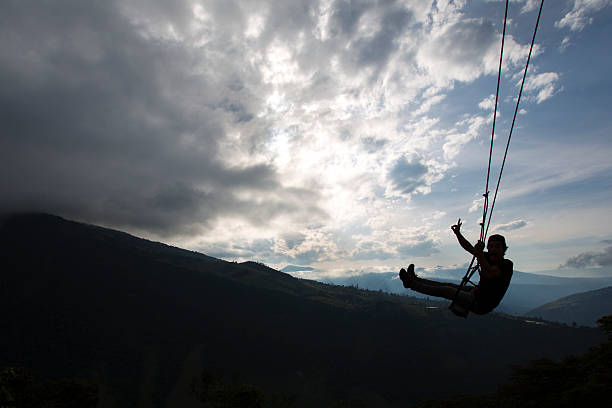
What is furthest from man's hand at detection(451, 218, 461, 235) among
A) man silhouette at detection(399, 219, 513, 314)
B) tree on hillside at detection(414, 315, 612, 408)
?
tree on hillside at detection(414, 315, 612, 408)

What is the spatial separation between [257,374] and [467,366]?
120 meters

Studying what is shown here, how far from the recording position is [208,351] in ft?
593

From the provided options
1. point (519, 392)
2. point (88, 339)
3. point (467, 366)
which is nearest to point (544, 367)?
point (519, 392)

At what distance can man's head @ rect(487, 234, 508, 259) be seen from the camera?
709 centimetres

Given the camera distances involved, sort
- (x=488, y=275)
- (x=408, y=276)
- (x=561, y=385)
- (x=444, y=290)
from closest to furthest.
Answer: (x=488, y=275) < (x=444, y=290) < (x=408, y=276) < (x=561, y=385)

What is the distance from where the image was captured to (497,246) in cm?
712

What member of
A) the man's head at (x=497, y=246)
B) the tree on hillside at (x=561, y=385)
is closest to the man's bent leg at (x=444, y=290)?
the man's head at (x=497, y=246)

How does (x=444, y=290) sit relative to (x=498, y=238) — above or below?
below

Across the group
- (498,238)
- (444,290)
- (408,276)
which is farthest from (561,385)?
(498,238)

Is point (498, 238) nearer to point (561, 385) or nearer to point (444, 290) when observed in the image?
point (444, 290)

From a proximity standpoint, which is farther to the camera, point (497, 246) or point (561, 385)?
point (561, 385)

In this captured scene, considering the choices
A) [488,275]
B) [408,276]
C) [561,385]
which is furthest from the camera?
[561,385]

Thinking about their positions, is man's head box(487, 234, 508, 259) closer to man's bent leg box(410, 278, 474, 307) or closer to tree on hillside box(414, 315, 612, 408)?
man's bent leg box(410, 278, 474, 307)

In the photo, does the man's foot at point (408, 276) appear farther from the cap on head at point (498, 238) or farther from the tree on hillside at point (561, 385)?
the tree on hillside at point (561, 385)
